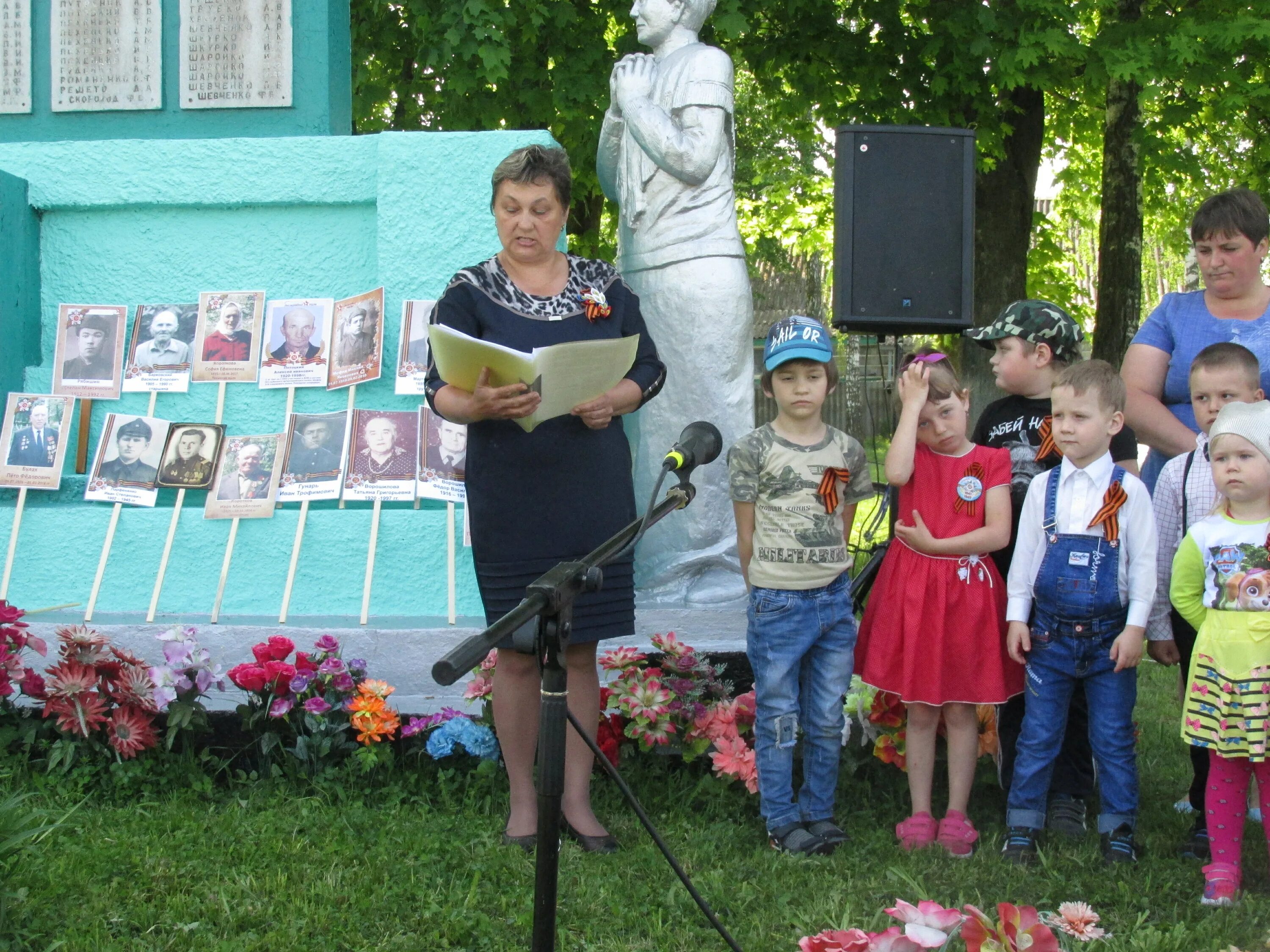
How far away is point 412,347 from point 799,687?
239 centimetres

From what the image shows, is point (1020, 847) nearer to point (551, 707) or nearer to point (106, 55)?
point (551, 707)

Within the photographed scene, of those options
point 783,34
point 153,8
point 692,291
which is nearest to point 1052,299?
point 783,34

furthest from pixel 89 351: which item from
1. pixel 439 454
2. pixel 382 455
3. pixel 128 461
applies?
pixel 439 454

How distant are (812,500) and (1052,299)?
8598mm

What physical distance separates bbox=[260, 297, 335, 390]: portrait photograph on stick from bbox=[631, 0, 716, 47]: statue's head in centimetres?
168

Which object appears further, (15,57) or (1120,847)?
(15,57)

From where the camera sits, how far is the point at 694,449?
7.47 ft

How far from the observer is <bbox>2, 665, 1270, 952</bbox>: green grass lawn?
9.05 ft

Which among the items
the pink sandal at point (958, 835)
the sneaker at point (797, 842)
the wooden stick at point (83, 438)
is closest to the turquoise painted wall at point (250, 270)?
the wooden stick at point (83, 438)

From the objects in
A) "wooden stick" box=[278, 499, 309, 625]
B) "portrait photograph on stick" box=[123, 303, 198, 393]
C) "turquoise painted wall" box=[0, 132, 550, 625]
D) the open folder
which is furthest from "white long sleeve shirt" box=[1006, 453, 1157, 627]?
"portrait photograph on stick" box=[123, 303, 198, 393]

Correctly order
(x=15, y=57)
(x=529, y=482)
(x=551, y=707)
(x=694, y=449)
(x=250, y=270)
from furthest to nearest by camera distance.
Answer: (x=15, y=57) → (x=250, y=270) → (x=529, y=482) → (x=694, y=449) → (x=551, y=707)

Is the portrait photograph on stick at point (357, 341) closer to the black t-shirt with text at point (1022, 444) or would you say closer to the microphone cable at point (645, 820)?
the black t-shirt with text at point (1022, 444)

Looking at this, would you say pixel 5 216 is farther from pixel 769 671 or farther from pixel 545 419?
pixel 769 671

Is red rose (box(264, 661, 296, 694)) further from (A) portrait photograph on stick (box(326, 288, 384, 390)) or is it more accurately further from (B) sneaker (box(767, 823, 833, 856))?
(A) portrait photograph on stick (box(326, 288, 384, 390))
